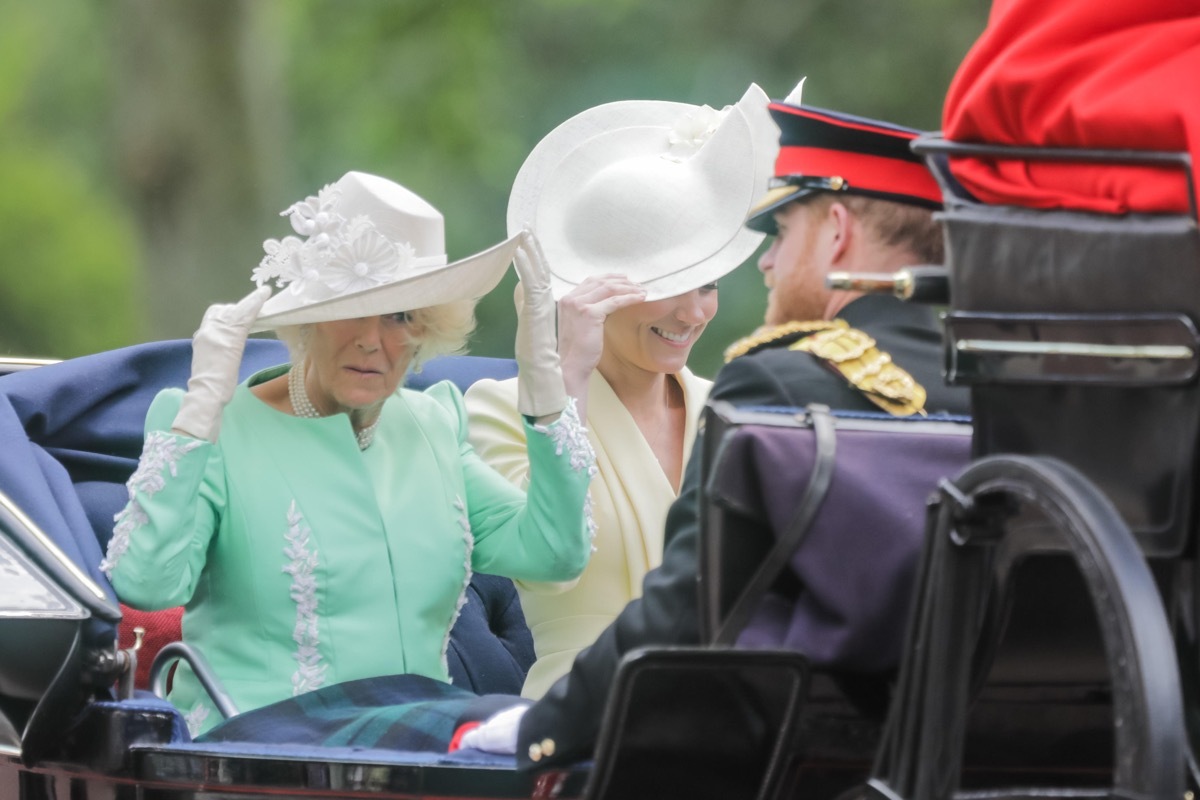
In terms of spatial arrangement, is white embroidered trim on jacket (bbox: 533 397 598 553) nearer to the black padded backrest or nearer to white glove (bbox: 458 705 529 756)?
white glove (bbox: 458 705 529 756)

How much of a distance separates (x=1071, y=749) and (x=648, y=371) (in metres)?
1.41

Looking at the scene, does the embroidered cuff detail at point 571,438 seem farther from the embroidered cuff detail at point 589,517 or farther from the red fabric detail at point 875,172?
the red fabric detail at point 875,172

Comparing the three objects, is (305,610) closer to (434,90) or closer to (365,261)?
(365,261)

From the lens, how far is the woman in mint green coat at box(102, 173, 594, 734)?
2943mm

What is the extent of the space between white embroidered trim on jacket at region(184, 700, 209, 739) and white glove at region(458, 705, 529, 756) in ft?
1.91

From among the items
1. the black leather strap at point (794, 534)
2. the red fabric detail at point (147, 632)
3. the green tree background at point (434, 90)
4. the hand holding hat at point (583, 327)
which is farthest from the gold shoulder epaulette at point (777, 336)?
the green tree background at point (434, 90)

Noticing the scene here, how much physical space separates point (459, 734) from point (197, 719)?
0.54 metres

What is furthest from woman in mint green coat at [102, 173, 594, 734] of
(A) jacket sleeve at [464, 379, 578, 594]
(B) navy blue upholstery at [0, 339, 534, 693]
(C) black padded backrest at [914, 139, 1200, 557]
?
(C) black padded backrest at [914, 139, 1200, 557]

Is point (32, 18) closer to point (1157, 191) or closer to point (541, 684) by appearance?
point (541, 684)

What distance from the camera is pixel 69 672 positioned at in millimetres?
2764

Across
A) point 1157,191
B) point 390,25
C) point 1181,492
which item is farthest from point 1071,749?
point 390,25

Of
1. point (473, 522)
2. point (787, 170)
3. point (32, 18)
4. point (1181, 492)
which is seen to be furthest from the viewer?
point (32, 18)

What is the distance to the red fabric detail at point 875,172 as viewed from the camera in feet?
8.61

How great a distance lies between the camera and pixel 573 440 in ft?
10.3
